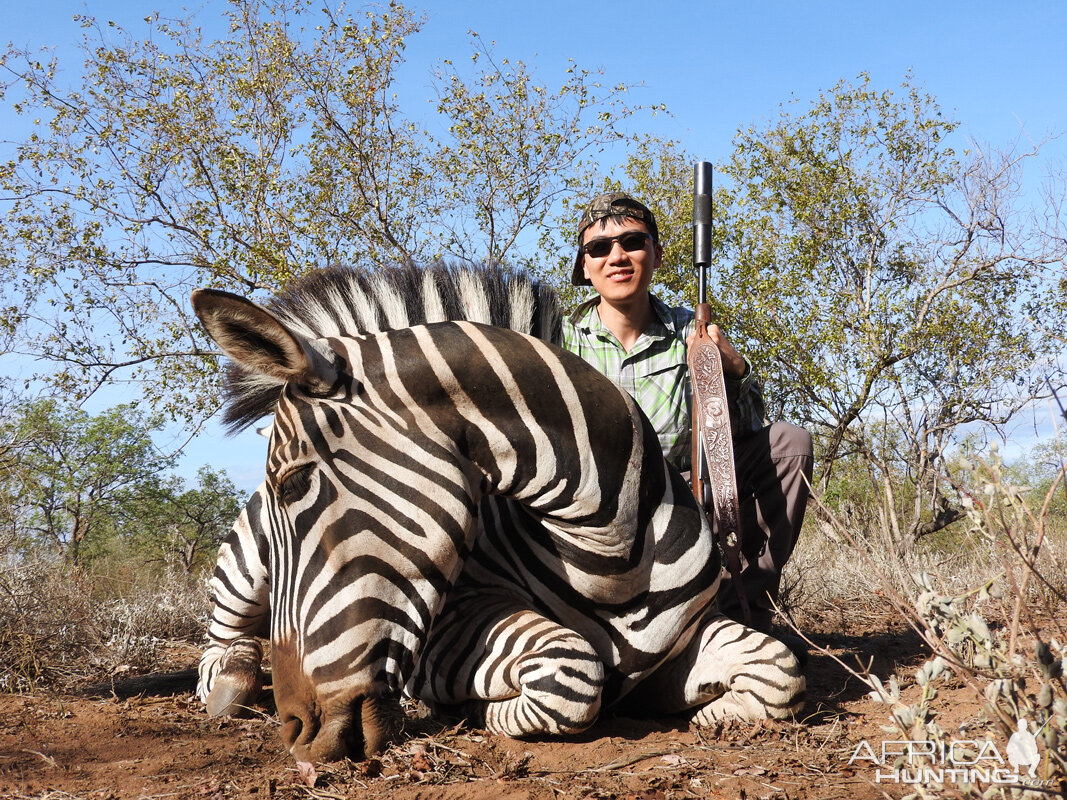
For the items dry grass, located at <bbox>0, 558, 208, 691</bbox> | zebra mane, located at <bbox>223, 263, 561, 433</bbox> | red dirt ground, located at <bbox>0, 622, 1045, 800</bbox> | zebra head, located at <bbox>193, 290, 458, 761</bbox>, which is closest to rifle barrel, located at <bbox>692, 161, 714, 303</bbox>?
zebra mane, located at <bbox>223, 263, 561, 433</bbox>

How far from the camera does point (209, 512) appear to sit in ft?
59.2

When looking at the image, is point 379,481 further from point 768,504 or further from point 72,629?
point 72,629

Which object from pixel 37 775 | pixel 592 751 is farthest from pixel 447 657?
pixel 37 775

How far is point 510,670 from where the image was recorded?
9.08 feet

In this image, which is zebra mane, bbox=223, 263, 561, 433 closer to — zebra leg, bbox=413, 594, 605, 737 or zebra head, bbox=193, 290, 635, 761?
zebra head, bbox=193, 290, 635, 761

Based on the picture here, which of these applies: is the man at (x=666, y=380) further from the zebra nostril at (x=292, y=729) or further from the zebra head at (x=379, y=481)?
the zebra nostril at (x=292, y=729)

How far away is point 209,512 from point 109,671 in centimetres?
1453

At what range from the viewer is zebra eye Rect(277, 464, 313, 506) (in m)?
2.49

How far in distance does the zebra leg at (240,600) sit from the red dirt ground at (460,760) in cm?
29

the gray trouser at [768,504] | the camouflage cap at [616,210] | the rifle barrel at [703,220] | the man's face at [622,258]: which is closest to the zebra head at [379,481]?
the man's face at [622,258]

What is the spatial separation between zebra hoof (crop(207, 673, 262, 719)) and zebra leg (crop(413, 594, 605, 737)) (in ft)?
2.62

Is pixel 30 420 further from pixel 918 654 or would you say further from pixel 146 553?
pixel 918 654

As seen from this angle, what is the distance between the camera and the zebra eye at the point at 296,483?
2486 mm

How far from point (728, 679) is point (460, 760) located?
3.09ft
